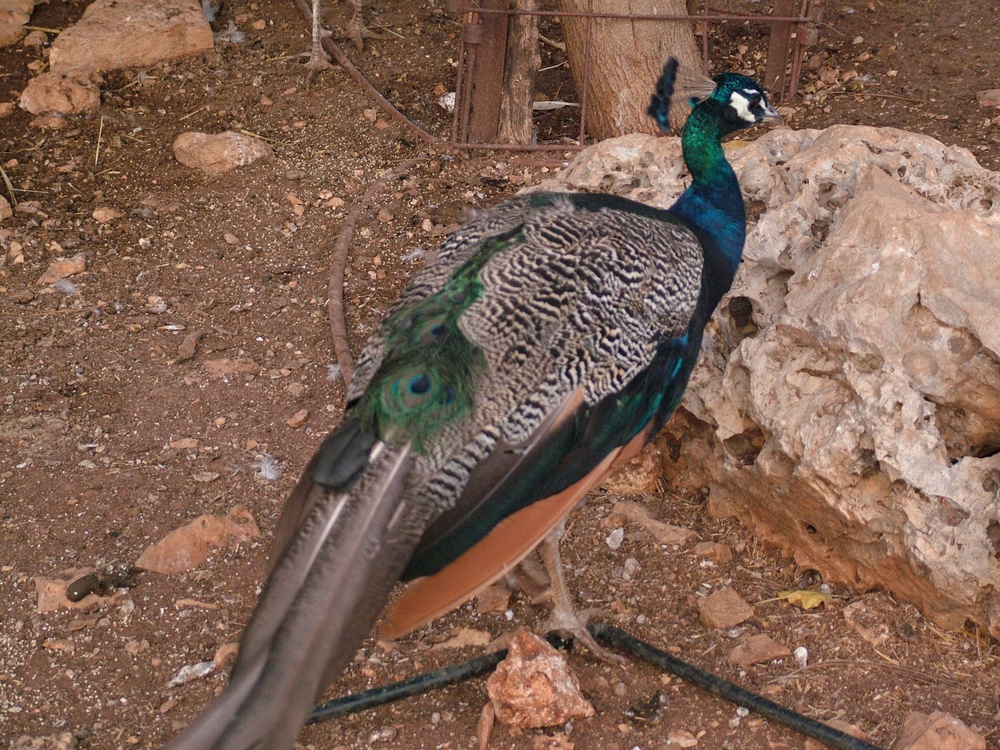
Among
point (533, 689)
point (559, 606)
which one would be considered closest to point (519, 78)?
point (559, 606)

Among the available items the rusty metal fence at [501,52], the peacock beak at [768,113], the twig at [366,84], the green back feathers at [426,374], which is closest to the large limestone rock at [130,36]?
the twig at [366,84]

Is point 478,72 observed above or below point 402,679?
above

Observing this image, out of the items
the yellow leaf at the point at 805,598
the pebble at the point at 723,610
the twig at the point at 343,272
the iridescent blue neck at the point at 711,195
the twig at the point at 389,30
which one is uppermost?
the iridescent blue neck at the point at 711,195

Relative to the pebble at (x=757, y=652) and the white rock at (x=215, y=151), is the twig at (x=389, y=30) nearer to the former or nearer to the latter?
the white rock at (x=215, y=151)

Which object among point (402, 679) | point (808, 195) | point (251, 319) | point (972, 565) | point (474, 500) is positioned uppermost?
point (808, 195)

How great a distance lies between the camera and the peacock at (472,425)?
1772 millimetres

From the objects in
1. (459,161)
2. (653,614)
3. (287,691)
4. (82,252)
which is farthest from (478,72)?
(287,691)

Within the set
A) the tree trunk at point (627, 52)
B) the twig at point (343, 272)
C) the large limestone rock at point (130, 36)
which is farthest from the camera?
Result: the large limestone rock at point (130, 36)

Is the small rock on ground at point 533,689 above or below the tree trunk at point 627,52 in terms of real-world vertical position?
below

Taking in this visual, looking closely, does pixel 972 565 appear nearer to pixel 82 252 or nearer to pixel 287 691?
pixel 287 691

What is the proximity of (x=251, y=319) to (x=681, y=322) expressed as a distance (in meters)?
1.77

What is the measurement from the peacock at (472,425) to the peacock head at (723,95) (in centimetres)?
47

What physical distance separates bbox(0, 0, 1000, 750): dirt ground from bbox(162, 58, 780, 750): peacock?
0.56 m

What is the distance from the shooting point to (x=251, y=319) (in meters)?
3.60
